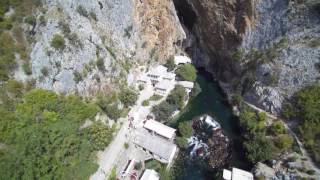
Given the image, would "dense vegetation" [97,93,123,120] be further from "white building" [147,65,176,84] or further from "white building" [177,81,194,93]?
"white building" [177,81,194,93]

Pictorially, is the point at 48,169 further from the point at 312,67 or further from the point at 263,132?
the point at 312,67

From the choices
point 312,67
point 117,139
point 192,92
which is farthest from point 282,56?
point 117,139

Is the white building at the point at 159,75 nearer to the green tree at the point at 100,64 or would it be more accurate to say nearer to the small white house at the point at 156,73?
the small white house at the point at 156,73

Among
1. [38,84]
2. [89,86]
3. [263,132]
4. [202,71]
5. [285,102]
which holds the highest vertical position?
[202,71]

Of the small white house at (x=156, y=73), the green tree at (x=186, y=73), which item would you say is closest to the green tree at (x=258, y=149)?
the green tree at (x=186, y=73)

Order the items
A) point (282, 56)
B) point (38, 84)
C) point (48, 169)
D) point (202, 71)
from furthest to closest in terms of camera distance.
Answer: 1. point (202, 71)
2. point (282, 56)
3. point (38, 84)
4. point (48, 169)

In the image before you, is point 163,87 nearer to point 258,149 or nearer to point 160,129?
point 160,129
